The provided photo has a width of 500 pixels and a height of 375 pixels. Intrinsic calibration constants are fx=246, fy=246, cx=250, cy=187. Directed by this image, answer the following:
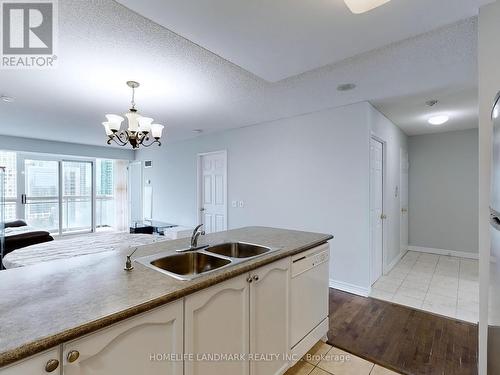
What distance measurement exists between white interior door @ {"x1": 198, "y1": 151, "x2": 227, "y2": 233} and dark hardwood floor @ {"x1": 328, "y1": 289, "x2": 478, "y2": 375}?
2782 millimetres

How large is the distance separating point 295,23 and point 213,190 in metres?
3.90

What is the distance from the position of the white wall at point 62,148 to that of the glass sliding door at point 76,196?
0.66m

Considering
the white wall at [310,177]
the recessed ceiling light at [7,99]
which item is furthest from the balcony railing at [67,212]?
the white wall at [310,177]

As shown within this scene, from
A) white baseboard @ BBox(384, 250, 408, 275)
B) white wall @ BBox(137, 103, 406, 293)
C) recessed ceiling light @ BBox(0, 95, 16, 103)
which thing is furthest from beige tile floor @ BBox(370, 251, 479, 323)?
recessed ceiling light @ BBox(0, 95, 16, 103)

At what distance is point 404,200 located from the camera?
4.92 meters

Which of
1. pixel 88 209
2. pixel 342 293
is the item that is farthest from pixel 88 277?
pixel 88 209

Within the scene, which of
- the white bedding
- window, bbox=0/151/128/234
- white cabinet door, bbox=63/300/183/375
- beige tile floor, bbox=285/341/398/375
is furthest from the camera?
window, bbox=0/151/128/234

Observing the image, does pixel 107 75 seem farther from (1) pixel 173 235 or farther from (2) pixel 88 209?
(2) pixel 88 209

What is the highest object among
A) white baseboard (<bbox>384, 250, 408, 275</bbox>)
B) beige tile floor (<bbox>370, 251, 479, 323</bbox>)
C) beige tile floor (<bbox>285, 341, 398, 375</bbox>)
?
white baseboard (<bbox>384, 250, 408, 275</bbox>)

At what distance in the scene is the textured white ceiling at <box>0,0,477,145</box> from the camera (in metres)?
1.74

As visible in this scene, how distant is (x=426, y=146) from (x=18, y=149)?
845 centimetres

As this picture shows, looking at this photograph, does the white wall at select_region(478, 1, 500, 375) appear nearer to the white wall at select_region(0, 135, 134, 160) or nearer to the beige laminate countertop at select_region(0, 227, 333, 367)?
the beige laminate countertop at select_region(0, 227, 333, 367)

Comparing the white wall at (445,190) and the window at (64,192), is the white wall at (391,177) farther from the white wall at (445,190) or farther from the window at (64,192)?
the window at (64,192)

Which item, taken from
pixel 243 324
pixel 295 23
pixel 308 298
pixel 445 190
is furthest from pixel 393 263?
pixel 295 23
